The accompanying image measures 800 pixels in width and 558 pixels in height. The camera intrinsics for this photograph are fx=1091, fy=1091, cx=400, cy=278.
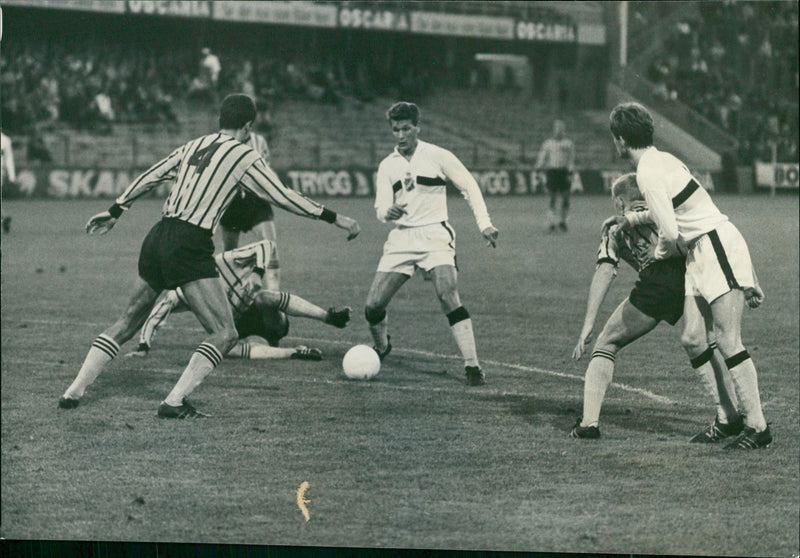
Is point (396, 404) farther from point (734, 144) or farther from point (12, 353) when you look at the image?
point (734, 144)

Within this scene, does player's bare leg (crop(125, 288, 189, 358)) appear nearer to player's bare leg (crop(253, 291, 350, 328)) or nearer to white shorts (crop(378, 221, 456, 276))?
player's bare leg (crop(253, 291, 350, 328))

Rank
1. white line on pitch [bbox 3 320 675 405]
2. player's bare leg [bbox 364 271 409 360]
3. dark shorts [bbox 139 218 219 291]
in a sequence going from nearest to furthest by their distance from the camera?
dark shorts [bbox 139 218 219 291] < white line on pitch [bbox 3 320 675 405] < player's bare leg [bbox 364 271 409 360]

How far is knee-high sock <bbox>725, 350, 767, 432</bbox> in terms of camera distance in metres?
5.66

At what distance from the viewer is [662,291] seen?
5824 millimetres

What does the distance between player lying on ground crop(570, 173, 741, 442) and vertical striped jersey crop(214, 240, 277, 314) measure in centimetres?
308

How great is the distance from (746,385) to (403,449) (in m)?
1.82

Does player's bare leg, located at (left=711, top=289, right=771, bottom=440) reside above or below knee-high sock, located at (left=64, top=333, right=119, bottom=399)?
above

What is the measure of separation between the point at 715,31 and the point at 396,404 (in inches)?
1074

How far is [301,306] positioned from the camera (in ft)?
27.4

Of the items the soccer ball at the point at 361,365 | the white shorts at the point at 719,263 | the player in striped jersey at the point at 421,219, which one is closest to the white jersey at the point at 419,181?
the player in striped jersey at the point at 421,219

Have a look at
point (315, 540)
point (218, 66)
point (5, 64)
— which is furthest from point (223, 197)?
point (218, 66)

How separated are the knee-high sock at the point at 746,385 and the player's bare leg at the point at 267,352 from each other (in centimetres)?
357

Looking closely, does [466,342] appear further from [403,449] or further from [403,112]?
[403,449]

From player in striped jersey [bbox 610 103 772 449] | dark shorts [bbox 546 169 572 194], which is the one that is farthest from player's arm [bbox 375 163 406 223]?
dark shorts [bbox 546 169 572 194]
